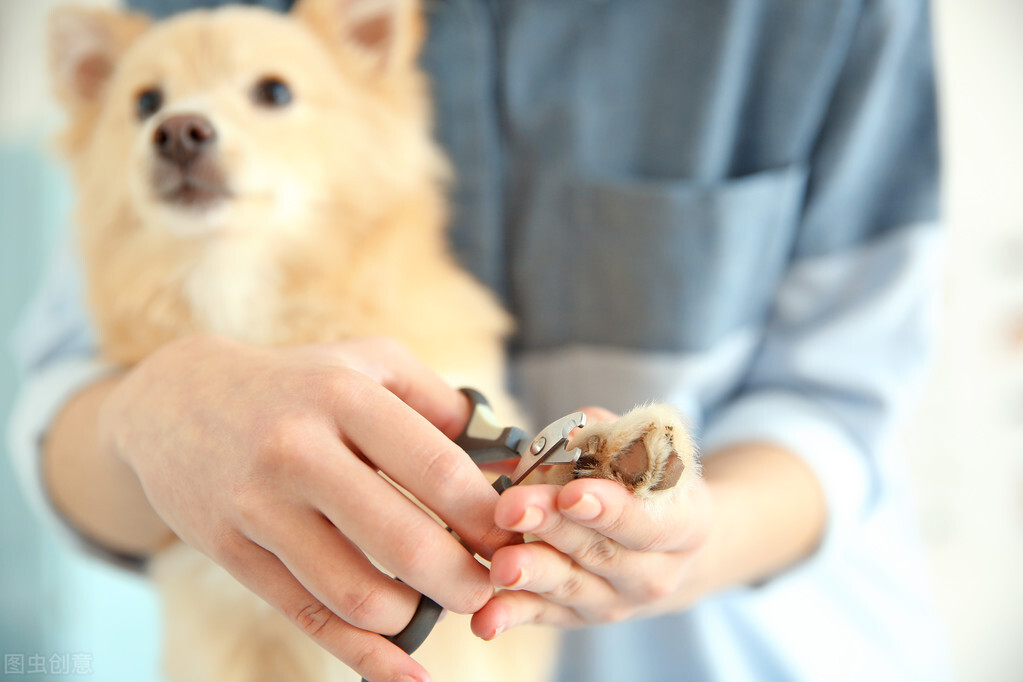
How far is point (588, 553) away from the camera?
368 millimetres

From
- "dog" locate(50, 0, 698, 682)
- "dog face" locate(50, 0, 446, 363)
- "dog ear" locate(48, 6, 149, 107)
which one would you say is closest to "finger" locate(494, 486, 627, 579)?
"dog" locate(50, 0, 698, 682)

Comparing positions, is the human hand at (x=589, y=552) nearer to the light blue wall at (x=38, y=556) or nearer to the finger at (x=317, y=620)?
the finger at (x=317, y=620)

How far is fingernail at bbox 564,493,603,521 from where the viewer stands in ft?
1.01

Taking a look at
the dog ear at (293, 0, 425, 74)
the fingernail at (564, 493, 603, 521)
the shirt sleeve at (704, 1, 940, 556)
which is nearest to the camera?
the fingernail at (564, 493, 603, 521)

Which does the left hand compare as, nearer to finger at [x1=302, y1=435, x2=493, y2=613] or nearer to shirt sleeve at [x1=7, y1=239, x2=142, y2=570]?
finger at [x1=302, y1=435, x2=493, y2=613]

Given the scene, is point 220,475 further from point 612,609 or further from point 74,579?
point 74,579

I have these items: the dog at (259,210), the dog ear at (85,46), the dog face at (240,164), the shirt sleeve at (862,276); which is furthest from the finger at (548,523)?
the dog ear at (85,46)

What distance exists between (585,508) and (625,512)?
3 centimetres

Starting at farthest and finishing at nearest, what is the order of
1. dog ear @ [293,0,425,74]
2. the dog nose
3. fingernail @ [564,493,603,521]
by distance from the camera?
dog ear @ [293,0,425,74] → the dog nose → fingernail @ [564,493,603,521]

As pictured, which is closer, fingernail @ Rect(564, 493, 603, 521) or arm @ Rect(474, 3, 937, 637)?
fingernail @ Rect(564, 493, 603, 521)

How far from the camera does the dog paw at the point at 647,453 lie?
12.2 inches

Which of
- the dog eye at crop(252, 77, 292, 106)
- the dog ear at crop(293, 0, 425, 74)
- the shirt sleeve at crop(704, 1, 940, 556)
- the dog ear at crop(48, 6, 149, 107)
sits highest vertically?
the shirt sleeve at crop(704, 1, 940, 556)

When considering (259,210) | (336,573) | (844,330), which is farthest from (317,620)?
(844,330)

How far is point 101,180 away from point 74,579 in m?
0.38
